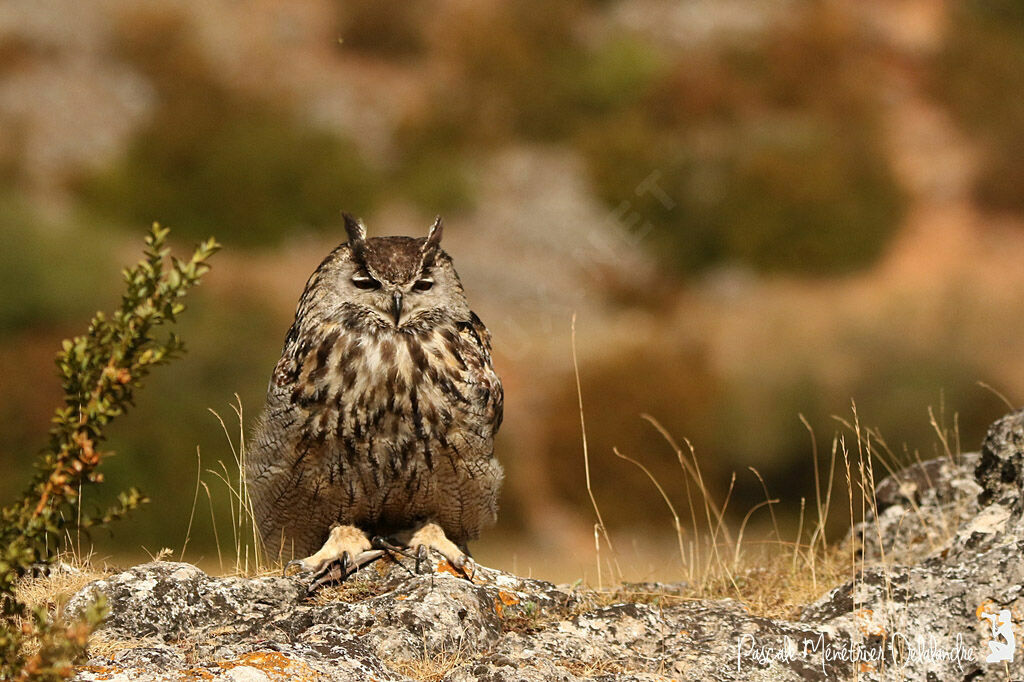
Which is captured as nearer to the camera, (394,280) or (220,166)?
(394,280)

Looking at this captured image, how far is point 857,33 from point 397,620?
1606 inches

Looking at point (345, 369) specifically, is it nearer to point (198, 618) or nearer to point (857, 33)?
point (198, 618)

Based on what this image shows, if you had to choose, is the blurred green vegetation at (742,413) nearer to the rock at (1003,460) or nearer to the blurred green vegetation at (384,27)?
the rock at (1003,460)

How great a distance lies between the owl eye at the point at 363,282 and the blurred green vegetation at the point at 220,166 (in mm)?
30483

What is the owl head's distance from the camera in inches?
189

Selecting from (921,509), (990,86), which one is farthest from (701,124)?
(921,509)

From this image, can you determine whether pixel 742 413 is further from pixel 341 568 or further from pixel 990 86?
pixel 341 568

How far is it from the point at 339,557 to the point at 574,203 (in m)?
30.6

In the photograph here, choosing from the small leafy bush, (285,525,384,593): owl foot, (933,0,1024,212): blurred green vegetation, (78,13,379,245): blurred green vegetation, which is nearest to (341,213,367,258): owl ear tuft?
(285,525,384,593): owl foot

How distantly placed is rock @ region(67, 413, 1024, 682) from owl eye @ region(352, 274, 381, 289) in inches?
44.9

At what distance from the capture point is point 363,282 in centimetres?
487

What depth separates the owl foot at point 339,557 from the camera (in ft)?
14.6

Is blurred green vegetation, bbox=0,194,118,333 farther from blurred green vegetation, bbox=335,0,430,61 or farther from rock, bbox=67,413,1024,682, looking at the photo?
rock, bbox=67,413,1024,682

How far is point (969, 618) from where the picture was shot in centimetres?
432
